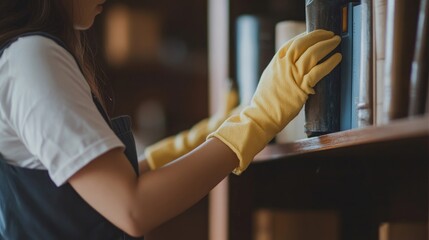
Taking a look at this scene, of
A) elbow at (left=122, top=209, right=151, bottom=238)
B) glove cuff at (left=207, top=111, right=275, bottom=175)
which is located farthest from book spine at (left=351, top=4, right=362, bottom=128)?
elbow at (left=122, top=209, right=151, bottom=238)

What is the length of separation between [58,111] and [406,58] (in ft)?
1.27

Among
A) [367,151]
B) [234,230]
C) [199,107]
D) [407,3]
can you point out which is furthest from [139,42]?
[407,3]

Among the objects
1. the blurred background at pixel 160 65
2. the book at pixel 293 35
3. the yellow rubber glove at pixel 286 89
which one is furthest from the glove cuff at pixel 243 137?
the blurred background at pixel 160 65

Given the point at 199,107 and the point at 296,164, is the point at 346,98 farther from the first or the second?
the point at 199,107

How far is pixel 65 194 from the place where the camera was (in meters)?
0.94

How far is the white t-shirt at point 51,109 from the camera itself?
2.73 ft

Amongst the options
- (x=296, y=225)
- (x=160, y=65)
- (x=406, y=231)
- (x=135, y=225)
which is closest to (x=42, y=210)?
(x=135, y=225)

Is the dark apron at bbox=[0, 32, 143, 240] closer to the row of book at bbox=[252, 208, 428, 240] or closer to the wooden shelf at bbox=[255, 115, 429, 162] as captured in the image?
the wooden shelf at bbox=[255, 115, 429, 162]

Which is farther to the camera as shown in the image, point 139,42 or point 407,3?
point 139,42

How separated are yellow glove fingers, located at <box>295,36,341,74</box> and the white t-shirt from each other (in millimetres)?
264

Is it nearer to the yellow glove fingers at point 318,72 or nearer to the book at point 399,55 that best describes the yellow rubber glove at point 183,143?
the yellow glove fingers at point 318,72

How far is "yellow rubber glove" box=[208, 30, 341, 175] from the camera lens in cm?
96

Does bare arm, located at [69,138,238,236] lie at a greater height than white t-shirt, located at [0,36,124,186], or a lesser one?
lesser

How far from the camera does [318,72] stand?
96 cm
